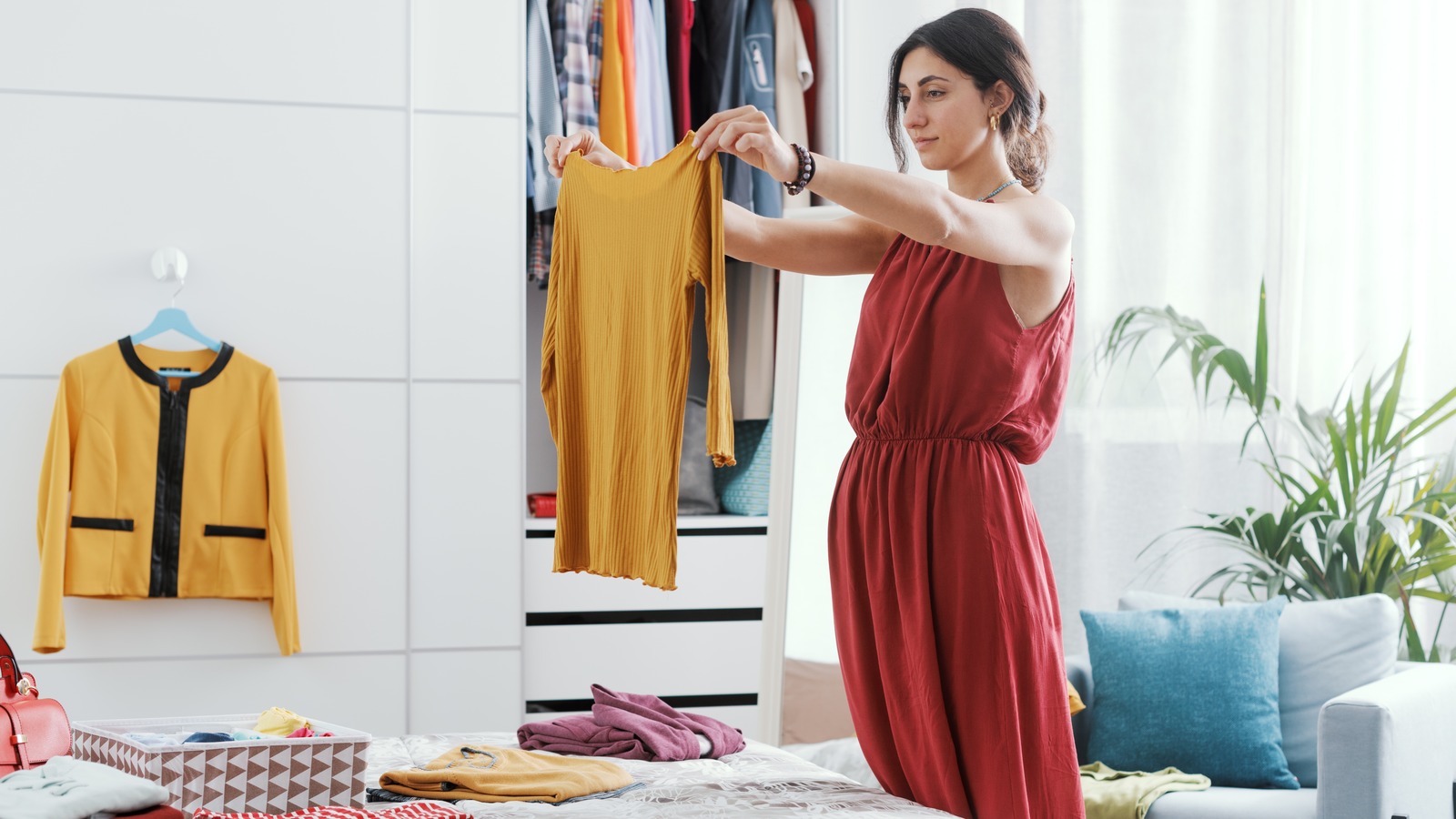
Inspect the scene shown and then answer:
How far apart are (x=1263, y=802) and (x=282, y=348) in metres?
2.31

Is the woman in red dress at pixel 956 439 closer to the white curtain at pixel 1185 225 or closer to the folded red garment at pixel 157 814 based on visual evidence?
the folded red garment at pixel 157 814

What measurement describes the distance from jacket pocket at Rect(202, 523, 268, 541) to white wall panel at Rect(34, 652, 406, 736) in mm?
291

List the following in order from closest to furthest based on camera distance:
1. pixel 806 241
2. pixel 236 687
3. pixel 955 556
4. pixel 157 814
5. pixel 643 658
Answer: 1. pixel 157 814
2. pixel 955 556
3. pixel 806 241
4. pixel 236 687
5. pixel 643 658

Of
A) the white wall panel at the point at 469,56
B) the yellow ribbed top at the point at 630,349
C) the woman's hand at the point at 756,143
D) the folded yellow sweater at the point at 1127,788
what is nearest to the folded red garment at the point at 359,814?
the yellow ribbed top at the point at 630,349

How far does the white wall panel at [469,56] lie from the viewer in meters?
3.08

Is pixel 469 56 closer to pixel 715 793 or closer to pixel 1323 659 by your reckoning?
pixel 715 793

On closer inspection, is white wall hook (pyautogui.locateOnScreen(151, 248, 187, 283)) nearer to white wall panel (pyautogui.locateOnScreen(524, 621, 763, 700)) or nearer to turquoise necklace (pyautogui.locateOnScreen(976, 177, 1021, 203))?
white wall panel (pyautogui.locateOnScreen(524, 621, 763, 700))

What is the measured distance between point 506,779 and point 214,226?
2.03 m

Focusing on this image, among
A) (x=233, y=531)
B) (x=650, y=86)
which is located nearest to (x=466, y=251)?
(x=650, y=86)

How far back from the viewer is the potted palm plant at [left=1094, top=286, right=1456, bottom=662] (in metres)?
2.81

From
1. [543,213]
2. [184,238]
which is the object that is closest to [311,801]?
[184,238]

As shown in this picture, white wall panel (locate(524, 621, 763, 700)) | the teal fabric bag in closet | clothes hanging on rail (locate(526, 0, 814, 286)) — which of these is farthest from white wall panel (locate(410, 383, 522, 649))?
the teal fabric bag in closet

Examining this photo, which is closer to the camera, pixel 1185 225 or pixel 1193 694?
pixel 1193 694

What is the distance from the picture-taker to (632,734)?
5.22 ft
